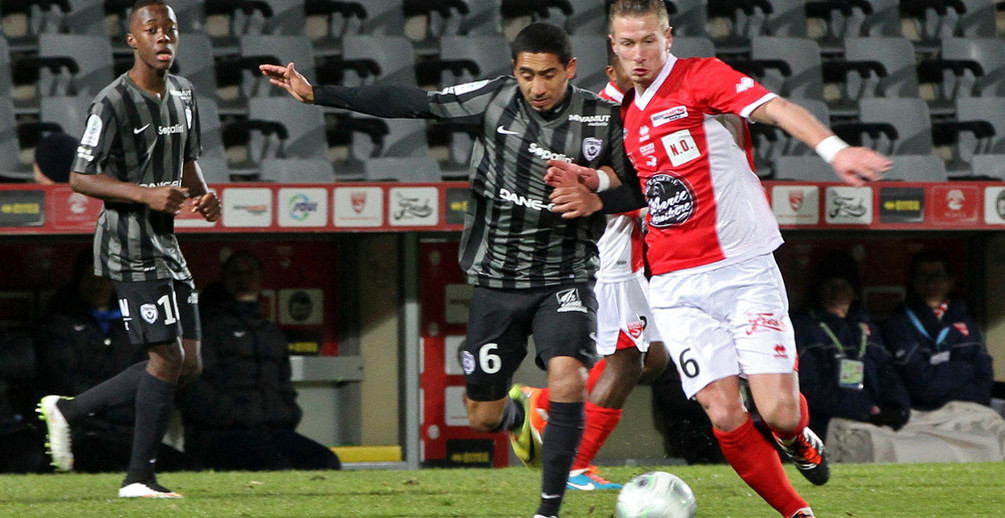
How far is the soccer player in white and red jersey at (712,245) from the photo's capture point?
12.6ft

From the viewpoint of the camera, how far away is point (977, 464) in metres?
6.71

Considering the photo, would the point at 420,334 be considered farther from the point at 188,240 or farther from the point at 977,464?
the point at 977,464

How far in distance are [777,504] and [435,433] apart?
422 cm

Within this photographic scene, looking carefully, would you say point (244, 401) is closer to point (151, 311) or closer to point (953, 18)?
point (151, 311)

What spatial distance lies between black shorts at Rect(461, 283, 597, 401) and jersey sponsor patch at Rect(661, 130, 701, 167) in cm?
59

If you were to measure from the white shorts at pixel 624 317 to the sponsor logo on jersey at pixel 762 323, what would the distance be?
5.33 ft

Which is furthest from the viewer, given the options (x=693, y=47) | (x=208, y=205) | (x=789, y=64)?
(x=789, y=64)

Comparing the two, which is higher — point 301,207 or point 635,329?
point 301,207

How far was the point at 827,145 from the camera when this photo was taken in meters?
3.37

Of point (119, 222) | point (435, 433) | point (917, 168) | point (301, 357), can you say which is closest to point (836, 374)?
point (917, 168)

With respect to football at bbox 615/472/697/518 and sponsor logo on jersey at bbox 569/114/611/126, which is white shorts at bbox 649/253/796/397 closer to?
football at bbox 615/472/697/518

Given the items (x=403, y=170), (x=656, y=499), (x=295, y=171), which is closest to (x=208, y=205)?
(x=656, y=499)

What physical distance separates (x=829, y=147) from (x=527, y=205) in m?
1.20

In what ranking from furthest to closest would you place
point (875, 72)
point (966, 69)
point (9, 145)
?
point (966, 69), point (875, 72), point (9, 145)
